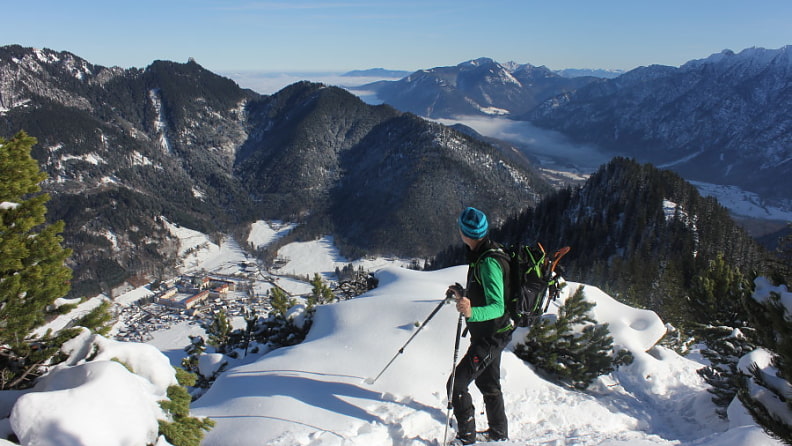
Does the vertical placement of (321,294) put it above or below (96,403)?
below

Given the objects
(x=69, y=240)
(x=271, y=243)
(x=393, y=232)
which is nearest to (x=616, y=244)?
(x=393, y=232)

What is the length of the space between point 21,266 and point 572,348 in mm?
12658

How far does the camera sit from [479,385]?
827 cm

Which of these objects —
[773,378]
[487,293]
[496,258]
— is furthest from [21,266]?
[773,378]

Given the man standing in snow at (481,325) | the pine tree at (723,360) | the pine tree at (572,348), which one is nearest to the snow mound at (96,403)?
the man standing in snow at (481,325)

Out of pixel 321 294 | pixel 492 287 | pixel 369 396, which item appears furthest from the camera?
pixel 321 294

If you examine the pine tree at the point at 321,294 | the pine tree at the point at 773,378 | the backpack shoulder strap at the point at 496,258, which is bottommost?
the pine tree at the point at 321,294

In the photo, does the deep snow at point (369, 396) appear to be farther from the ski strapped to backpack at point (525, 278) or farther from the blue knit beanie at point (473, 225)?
the blue knit beanie at point (473, 225)

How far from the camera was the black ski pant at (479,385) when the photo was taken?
7.93m

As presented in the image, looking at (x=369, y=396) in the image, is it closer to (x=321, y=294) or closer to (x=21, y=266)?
(x=21, y=266)

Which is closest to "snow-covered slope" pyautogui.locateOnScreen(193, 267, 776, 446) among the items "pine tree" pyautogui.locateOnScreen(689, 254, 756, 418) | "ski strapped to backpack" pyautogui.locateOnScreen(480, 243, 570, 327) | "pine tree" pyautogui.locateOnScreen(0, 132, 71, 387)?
"pine tree" pyautogui.locateOnScreen(689, 254, 756, 418)

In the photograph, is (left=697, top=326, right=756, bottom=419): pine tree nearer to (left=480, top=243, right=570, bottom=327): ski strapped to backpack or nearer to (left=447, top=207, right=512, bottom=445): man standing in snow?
(left=480, top=243, right=570, bottom=327): ski strapped to backpack

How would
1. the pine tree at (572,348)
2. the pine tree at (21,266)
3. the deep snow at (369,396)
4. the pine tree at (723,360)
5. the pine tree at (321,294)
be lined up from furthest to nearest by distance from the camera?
the pine tree at (321,294)
the pine tree at (572,348)
the pine tree at (723,360)
the pine tree at (21,266)
the deep snow at (369,396)

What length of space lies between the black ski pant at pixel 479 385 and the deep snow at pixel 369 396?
0.56m
